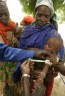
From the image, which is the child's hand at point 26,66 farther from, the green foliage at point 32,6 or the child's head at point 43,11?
the green foliage at point 32,6

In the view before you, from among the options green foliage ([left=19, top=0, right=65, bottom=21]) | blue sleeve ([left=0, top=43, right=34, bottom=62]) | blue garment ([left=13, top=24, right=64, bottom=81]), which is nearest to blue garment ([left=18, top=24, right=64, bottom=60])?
blue garment ([left=13, top=24, right=64, bottom=81])

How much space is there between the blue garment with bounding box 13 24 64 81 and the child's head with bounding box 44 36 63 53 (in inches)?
3.4

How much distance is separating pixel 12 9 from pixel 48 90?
12509 millimetres

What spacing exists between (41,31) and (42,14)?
0.66 feet

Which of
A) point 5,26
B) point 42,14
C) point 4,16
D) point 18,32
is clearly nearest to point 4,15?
point 4,16

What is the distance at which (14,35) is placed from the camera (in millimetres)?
4277

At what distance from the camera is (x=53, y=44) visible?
366 centimetres

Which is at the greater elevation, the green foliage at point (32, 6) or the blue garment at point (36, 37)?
the blue garment at point (36, 37)

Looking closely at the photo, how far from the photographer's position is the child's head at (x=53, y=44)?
3.67m

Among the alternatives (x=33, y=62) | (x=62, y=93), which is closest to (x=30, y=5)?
(x=62, y=93)

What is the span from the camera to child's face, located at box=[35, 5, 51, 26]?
382 centimetres

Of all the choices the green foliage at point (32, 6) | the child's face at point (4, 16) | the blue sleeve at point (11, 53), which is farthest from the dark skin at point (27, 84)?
the green foliage at point (32, 6)

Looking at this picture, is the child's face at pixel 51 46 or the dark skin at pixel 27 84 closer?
the dark skin at pixel 27 84

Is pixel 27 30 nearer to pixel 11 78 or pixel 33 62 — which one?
pixel 33 62
